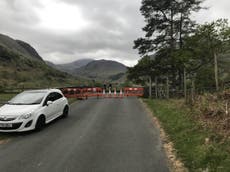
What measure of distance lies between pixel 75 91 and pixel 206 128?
685 inches

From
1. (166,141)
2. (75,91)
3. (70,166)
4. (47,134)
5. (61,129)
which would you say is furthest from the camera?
(75,91)

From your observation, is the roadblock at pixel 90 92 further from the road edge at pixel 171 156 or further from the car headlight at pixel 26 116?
the road edge at pixel 171 156

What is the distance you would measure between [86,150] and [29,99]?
4778mm

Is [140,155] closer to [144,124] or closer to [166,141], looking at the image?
[166,141]

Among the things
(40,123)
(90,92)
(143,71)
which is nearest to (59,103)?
(40,123)

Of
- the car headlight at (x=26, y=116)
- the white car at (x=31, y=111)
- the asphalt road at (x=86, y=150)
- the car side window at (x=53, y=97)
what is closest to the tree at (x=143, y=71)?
the car side window at (x=53, y=97)

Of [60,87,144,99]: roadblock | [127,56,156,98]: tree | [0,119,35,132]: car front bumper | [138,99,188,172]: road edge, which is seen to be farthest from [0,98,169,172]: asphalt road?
[127,56,156,98]: tree

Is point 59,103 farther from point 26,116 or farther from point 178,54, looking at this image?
point 178,54

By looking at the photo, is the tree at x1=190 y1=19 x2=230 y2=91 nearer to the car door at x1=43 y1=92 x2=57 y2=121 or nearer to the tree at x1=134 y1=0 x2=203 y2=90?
the tree at x1=134 y1=0 x2=203 y2=90

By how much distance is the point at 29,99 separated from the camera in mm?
9570

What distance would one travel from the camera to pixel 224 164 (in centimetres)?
462

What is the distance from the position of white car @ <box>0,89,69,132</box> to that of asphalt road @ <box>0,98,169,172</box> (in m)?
0.38

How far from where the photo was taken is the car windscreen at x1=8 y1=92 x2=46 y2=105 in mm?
9262

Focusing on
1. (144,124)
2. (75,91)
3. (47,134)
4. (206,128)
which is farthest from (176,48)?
(47,134)
